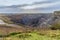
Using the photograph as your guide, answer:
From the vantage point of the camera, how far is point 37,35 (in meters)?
1.82

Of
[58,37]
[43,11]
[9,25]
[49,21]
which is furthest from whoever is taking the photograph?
[43,11]

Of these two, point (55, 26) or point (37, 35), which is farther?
point (55, 26)

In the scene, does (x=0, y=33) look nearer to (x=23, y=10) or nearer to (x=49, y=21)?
(x=23, y=10)

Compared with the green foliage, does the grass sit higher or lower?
lower

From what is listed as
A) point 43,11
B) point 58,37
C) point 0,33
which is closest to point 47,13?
point 43,11

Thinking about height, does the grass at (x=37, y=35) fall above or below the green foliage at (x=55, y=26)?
below

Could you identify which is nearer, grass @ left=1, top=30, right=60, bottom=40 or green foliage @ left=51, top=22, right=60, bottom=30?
grass @ left=1, top=30, right=60, bottom=40

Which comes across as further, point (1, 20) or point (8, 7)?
point (8, 7)

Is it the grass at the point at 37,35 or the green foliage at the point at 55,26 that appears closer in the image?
the grass at the point at 37,35

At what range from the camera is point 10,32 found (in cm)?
190

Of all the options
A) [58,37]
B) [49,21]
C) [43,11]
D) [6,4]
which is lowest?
[58,37]

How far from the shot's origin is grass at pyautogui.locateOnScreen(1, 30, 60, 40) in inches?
67.6

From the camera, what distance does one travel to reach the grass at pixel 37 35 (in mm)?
1718

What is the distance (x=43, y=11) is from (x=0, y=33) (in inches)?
32.1
